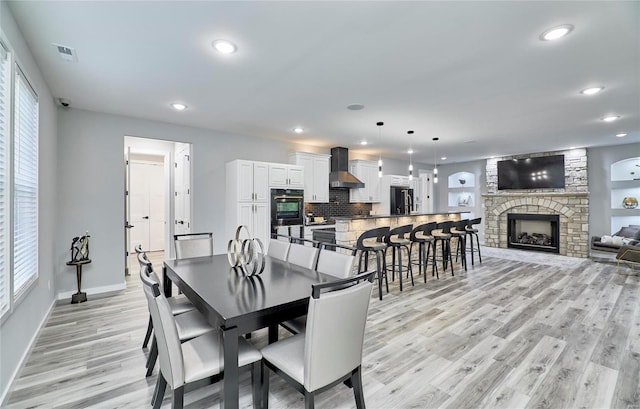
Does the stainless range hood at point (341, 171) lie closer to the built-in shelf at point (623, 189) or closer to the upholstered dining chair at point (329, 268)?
the upholstered dining chair at point (329, 268)

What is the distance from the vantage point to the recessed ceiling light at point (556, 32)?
2.16 m

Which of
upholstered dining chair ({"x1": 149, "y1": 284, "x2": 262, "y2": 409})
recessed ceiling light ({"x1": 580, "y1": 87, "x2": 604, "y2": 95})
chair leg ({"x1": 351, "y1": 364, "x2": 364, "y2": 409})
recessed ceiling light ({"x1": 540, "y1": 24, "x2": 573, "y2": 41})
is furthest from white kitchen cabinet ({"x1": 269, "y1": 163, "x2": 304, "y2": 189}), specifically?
recessed ceiling light ({"x1": 580, "y1": 87, "x2": 604, "y2": 95})

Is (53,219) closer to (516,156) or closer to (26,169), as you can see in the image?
(26,169)

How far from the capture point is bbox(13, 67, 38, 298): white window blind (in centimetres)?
227

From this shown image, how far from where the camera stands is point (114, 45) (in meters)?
2.40

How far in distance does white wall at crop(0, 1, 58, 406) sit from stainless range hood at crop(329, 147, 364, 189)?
4.64 metres

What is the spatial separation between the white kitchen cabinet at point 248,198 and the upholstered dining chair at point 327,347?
3.46 m

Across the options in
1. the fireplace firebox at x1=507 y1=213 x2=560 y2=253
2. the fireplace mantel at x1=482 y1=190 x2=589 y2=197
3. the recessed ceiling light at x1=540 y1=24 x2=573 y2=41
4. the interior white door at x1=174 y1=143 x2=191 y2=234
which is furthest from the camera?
the fireplace firebox at x1=507 y1=213 x2=560 y2=253

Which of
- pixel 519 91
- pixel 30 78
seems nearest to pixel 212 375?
pixel 30 78

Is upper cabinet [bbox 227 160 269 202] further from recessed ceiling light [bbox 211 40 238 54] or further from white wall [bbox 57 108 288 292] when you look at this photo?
recessed ceiling light [bbox 211 40 238 54]

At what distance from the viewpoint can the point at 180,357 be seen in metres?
1.52

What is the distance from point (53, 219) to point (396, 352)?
4.29 meters

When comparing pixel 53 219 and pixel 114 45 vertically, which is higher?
pixel 114 45

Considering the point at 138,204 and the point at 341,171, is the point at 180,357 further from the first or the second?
the point at 138,204
